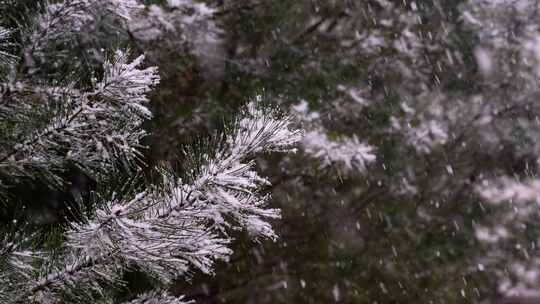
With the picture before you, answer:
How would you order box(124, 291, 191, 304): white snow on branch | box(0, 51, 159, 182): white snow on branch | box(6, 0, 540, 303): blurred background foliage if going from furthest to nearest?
box(6, 0, 540, 303): blurred background foliage < box(124, 291, 191, 304): white snow on branch < box(0, 51, 159, 182): white snow on branch

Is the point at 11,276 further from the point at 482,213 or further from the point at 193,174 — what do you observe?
the point at 482,213

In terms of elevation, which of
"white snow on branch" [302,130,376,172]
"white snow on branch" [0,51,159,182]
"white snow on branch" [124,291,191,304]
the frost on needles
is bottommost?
"white snow on branch" [124,291,191,304]

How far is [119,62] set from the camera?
5.12 ft

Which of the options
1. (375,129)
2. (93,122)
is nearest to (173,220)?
(93,122)

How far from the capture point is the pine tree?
1454mm

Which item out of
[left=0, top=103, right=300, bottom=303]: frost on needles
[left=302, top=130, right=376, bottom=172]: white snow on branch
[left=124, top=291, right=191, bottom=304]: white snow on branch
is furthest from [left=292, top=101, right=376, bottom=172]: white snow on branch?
[left=0, top=103, right=300, bottom=303]: frost on needles

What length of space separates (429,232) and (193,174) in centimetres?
452

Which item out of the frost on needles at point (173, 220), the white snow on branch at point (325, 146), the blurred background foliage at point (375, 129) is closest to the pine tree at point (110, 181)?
the frost on needles at point (173, 220)

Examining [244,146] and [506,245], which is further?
[506,245]

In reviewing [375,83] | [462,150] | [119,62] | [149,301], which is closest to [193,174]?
[119,62]

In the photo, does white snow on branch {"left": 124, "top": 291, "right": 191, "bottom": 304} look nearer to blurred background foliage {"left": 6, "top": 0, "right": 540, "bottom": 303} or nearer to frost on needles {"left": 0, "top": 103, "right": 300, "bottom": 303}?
frost on needles {"left": 0, "top": 103, "right": 300, "bottom": 303}

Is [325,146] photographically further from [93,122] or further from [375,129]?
[93,122]

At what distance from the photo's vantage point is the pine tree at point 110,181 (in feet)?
4.77

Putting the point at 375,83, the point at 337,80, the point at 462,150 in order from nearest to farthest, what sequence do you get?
the point at 337,80
the point at 375,83
the point at 462,150
